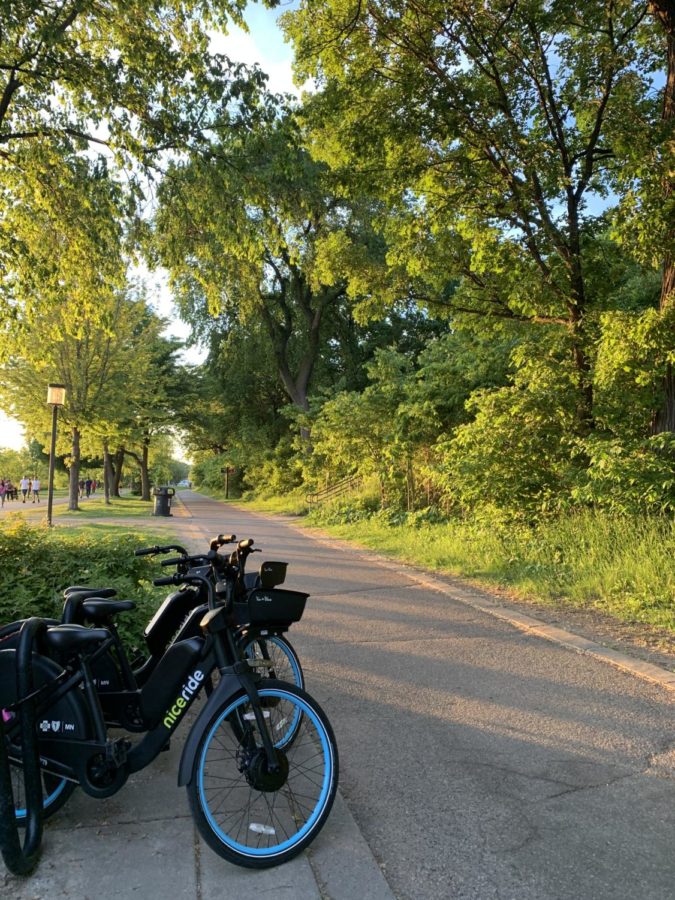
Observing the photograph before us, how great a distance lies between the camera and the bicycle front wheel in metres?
2.35

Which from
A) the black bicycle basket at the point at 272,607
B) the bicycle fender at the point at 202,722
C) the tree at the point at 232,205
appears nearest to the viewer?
the bicycle fender at the point at 202,722

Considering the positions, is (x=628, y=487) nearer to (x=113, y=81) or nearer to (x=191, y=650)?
(x=191, y=650)

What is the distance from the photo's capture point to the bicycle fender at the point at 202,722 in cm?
232

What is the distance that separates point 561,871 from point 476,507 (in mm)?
7525

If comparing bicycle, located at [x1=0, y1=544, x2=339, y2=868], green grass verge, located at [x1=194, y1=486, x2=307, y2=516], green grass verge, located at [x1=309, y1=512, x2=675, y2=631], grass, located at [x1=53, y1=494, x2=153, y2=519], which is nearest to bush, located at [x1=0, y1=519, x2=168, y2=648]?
bicycle, located at [x1=0, y1=544, x2=339, y2=868]

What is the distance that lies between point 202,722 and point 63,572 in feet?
7.23

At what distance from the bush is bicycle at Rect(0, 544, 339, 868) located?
1287 millimetres

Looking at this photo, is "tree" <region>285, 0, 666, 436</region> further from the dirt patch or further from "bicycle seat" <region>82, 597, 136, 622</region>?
"bicycle seat" <region>82, 597, 136, 622</region>

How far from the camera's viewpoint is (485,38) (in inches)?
322

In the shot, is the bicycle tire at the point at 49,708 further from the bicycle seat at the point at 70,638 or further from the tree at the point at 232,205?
the tree at the point at 232,205

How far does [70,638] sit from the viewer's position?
2.48m

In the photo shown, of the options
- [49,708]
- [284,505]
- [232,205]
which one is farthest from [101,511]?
[49,708]

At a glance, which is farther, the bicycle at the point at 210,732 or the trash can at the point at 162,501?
the trash can at the point at 162,501

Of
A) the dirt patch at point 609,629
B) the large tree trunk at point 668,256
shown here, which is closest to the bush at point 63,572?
the dirt patch at point 609,629
